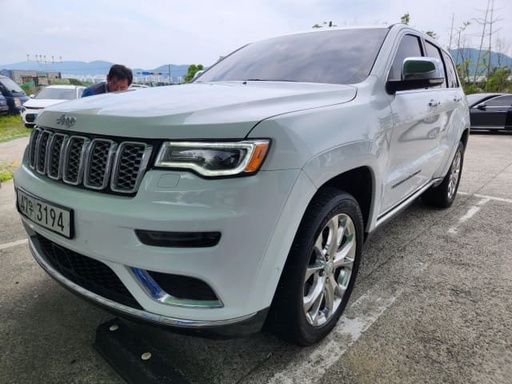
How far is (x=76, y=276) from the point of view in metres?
1.81

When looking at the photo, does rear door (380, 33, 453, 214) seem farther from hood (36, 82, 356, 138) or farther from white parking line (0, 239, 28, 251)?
white parking line (0, 239, 28, 251)

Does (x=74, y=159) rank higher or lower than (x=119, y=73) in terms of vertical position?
lower

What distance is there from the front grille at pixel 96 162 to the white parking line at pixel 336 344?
1110 mm

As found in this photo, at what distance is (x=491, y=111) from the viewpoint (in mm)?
11477

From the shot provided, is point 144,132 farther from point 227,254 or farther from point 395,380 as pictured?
point 395,380

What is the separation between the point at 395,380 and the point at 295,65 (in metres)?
1.94

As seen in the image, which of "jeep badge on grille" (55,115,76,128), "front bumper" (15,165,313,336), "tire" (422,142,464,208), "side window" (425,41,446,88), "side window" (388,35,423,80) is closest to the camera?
"front bumper" (15,165,313,336)

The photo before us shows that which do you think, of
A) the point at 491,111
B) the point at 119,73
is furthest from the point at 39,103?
the point at 491,111

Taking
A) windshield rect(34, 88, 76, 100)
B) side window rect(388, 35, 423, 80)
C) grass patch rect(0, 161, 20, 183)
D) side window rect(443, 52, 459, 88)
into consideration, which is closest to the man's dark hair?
grass patch rect(0, 161, 20, 183)

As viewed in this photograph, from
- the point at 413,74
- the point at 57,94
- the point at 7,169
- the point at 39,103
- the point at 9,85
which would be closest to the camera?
the point at 413,74

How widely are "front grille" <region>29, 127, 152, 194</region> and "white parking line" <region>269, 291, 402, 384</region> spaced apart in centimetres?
111

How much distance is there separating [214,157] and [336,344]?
1223 millimetres

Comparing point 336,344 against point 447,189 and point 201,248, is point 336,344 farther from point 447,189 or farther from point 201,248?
point 447,189

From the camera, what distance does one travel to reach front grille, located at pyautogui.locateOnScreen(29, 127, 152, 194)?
1.53m
